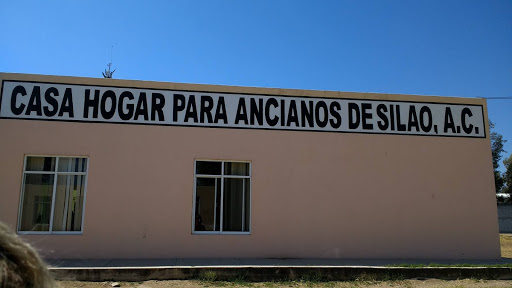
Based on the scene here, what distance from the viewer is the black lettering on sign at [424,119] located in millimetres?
12898

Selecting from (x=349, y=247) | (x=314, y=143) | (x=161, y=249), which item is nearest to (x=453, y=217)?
(x=349, y=247)

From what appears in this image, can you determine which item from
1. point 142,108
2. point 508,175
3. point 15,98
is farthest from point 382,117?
point 508,175

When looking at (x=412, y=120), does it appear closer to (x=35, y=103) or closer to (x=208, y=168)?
(x=208, y=168)

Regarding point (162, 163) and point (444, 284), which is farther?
point (162, 163)

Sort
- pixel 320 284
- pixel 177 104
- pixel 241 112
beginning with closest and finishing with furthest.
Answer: pixel 320 284
pixel 177 104
pixel 241 112

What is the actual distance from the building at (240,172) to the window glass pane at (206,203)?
0.03m

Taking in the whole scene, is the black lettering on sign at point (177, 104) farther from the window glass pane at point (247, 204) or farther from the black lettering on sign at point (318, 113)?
the black lettering on sign at point (318, 113)

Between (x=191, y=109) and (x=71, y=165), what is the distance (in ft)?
11.5

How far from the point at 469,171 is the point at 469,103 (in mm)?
2088

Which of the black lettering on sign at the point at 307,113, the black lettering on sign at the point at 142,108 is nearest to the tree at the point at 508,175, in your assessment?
the black lettering on sign at the point at 307,113

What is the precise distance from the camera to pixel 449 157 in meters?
12.9

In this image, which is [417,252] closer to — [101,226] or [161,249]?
[161,249]

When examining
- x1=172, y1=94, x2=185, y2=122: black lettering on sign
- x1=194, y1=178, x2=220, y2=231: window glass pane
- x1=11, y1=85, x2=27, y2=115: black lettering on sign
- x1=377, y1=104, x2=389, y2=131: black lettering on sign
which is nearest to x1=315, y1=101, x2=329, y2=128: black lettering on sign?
x1=377, y1=104, x2=389, y2=131: black lettering on sign

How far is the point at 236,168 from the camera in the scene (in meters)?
12.1
